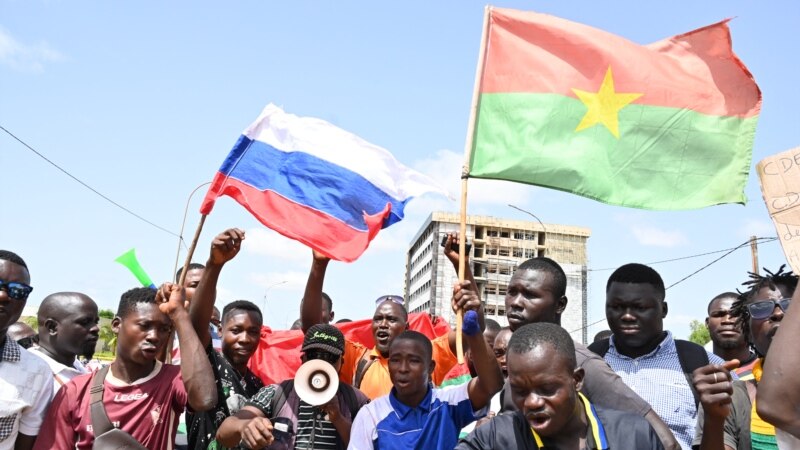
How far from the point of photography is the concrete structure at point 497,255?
89062mm

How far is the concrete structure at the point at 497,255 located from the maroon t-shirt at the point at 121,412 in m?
83.2

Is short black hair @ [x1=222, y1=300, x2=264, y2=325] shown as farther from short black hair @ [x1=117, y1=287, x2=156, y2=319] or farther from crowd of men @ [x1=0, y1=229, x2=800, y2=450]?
short black hair @ [x1=117, y1=287, x2=156, y2=319]

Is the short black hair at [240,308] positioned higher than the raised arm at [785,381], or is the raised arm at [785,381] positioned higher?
the short black hair at [240,308]

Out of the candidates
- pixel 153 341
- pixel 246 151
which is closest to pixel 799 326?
pixel 153 341

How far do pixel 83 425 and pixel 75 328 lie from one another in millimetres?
1680

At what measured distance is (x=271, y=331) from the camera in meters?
8.11

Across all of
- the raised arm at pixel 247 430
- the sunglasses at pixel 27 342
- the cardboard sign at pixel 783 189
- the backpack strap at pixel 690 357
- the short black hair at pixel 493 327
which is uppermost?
the cardboard sign at pixel 783 189

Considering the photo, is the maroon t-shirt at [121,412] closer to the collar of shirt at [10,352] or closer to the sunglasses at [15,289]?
the collar of shirt at [10,352]

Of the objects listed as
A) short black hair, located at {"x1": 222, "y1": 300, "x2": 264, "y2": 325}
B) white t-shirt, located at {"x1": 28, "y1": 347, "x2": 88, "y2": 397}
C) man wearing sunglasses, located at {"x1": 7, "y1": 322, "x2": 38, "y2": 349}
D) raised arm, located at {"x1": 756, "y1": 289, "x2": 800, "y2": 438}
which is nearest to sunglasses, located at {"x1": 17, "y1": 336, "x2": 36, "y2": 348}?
man wearing sunglasses, located at {"x1": 7, "y1": 322, "x2": 38, "y2": 349}

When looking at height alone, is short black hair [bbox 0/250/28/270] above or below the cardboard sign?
below

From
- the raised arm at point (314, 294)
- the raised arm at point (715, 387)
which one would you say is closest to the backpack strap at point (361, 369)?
the raised arm at point (314, 294)

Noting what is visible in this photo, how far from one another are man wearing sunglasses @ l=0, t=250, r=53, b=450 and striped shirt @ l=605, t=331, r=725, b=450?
3251 millimetres

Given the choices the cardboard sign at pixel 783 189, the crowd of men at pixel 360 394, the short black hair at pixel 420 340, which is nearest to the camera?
the cardboard sign at pixel 783 189

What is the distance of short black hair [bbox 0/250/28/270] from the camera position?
13.4 feet
